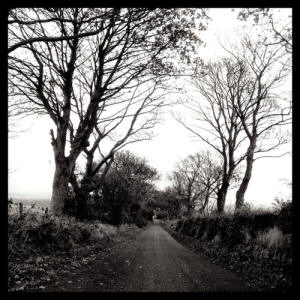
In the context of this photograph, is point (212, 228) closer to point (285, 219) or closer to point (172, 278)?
point (285, 219)

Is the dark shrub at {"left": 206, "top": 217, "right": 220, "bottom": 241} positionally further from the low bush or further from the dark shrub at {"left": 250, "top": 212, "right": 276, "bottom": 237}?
the low bush

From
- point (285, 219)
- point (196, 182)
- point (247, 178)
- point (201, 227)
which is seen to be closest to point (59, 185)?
point (285, 219)

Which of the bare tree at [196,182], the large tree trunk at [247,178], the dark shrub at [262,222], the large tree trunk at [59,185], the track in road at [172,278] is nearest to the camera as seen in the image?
the track in road at [172,278]

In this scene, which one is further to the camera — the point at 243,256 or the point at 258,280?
the point at 243,256

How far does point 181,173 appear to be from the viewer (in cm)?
6669

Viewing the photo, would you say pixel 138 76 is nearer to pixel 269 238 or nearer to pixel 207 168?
pixel 269 238

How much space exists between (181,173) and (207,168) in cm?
994

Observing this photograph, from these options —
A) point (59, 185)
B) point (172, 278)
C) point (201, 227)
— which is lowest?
point (201, 227)

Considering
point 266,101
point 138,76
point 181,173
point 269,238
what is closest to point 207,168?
point 181,173

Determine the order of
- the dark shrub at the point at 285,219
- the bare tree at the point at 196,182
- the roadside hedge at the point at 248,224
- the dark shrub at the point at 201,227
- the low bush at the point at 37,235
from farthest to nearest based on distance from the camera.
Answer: the bare tree at the point at 196,182 → the dark shrub at the point at 201,227 → the roadside hedge at the point at 248,224 → the dark shrub at the point at 285,219 → the low bush at the point at 37,235

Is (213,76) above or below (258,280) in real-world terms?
above

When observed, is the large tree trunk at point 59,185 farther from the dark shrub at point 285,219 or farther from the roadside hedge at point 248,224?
the dark shrub at point 285,219

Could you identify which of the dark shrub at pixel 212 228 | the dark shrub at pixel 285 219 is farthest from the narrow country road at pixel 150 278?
the dark shrub at pixel 212 228

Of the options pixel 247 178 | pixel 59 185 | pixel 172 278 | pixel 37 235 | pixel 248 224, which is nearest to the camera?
pixel 172 278
